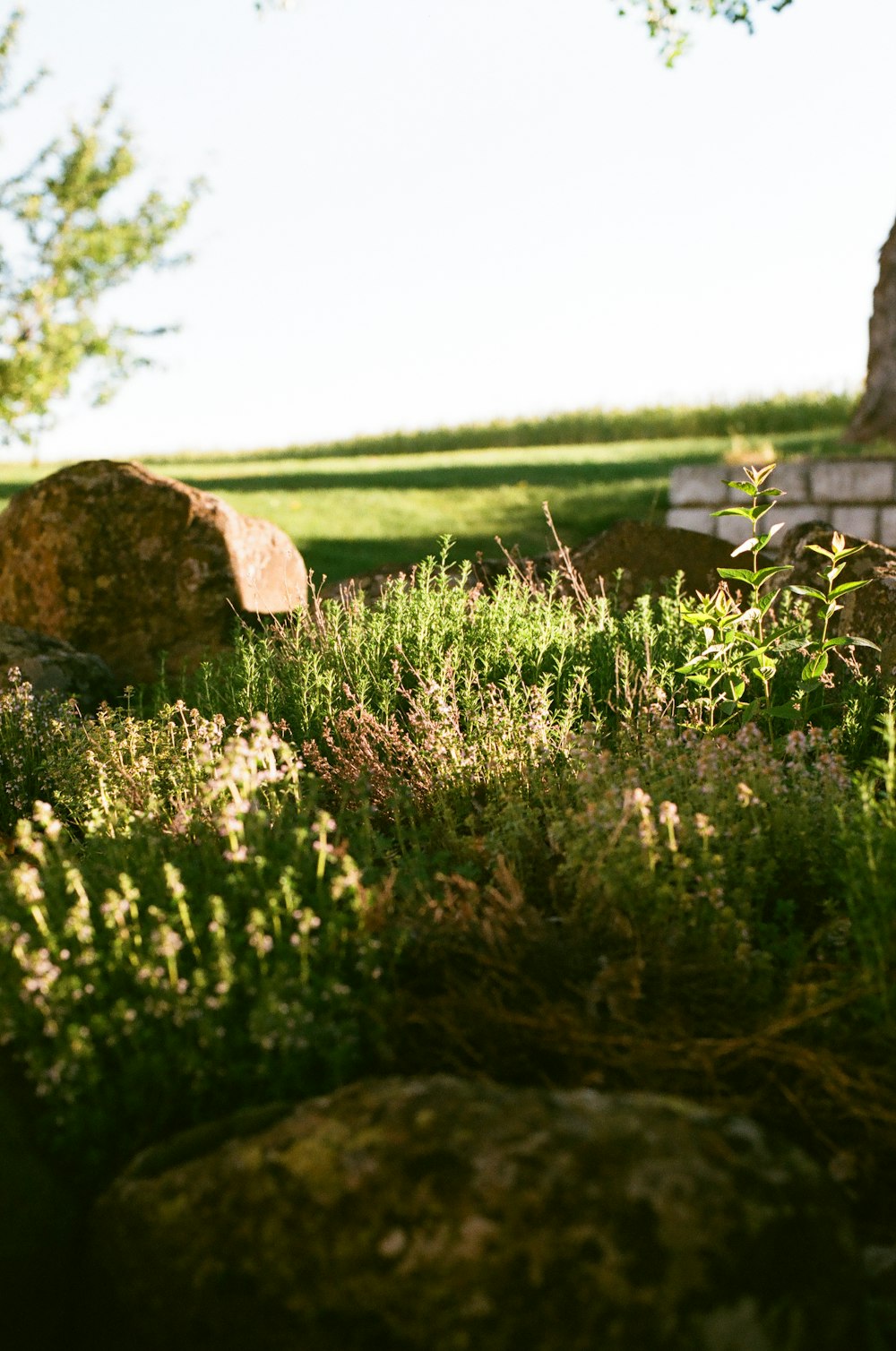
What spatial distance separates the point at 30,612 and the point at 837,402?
72.0 feet

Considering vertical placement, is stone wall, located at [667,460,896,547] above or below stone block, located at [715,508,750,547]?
above

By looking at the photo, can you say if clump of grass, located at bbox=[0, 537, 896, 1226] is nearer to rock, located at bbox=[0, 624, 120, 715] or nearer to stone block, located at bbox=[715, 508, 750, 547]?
rock, located at bbox=[0, 624, 120, 715]

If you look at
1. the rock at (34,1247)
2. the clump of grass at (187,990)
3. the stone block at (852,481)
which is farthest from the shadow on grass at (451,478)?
the rock at (34,1247)

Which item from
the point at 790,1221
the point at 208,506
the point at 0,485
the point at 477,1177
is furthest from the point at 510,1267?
the point at 0,485

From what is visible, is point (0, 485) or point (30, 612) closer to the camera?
point (30, 612)

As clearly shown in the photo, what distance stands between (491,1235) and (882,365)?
1865 centimetres

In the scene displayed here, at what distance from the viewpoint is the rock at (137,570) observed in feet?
28.4

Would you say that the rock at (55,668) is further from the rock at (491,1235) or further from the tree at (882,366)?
the tree at (882,366)

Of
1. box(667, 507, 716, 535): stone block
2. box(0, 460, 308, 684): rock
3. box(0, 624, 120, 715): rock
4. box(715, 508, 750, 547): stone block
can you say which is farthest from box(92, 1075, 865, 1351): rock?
box(667, 507, 716, 535): stone block

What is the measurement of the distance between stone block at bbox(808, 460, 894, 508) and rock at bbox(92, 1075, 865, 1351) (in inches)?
515

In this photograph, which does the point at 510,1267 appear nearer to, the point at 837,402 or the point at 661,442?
the point at 661,442

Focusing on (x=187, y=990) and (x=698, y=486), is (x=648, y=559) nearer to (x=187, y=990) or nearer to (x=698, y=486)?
(x=187, y=990)

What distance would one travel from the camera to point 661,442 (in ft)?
81.0

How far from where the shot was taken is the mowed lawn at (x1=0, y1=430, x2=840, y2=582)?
47.4 ft
